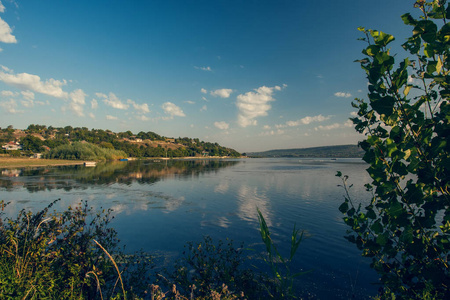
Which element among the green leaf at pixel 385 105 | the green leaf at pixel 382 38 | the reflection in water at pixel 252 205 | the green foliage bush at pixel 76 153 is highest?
the green leaf at pixel 382 38

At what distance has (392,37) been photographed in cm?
293

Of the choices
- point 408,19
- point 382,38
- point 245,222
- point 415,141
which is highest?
point 408,19

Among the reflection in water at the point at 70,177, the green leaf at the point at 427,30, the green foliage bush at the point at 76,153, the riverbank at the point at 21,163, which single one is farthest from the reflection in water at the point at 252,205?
the green foliage bush at the point at 76,153

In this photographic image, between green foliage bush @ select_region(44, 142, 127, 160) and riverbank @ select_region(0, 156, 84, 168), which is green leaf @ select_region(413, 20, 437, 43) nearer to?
riverbank @ select_region(0, 156, 84, 168)

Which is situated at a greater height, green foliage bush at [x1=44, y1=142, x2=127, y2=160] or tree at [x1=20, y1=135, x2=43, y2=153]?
tree at [x1=20, y1=135, x2=43, y2=153]

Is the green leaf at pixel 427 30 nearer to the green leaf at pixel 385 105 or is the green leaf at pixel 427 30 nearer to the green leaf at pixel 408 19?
the green leaf at pixel 408 19

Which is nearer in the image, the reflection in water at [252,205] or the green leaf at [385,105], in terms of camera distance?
the green leaf at [385,105]

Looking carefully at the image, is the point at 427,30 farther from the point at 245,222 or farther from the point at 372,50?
the point at 245,222

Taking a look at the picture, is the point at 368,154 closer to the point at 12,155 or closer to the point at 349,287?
the point at 349,287

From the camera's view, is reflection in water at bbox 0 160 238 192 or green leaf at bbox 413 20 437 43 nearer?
green leaf at bbox 413 20 437 43

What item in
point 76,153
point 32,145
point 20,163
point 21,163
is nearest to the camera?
point 20,163

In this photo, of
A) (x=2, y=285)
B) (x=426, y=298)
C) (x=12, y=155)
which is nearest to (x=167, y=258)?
(x=2, y=285)

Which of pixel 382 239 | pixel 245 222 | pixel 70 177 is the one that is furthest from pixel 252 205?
pixel 70 177

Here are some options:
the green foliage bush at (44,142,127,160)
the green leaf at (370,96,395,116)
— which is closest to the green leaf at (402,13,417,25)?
the green leaf at (370,96,395,116)
